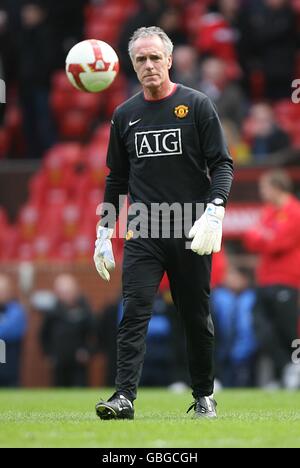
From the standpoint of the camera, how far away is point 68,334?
56.0 ft

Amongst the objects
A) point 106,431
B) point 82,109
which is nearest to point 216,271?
point 82,109

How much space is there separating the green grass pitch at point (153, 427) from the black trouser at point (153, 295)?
0.35m

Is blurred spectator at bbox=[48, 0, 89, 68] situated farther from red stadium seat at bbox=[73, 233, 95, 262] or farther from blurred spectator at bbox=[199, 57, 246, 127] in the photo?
red stadium seat at bbox=[73, 233, 95, 262]

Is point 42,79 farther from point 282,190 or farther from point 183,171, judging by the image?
point 183,171

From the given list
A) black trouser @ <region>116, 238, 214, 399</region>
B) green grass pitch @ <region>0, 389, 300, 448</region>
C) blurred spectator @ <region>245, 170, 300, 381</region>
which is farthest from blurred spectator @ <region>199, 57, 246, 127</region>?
black trouser @ <region>116, 238, 214, 399</region>

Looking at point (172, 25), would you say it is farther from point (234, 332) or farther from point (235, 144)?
point (234, 332)

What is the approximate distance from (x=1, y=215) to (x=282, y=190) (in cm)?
664

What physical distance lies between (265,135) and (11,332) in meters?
4.34

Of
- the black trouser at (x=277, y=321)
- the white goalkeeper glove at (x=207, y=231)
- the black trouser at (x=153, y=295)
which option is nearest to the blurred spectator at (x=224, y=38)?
the black trouser at (x=277, y=321)

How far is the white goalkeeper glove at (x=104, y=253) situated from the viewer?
28.4 ft

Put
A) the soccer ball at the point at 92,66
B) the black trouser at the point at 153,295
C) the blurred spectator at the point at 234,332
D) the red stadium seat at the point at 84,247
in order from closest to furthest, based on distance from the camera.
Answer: the black trouser at the point at 153,295, the soccer ball at the point at 92,66, the blurred spectator at the point at 234,332, the red stadium seat at the point at 84,247

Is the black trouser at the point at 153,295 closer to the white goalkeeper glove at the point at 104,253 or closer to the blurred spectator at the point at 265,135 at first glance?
the white goalkeeper glove at the point at 104,253

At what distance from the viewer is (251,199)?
1670cm

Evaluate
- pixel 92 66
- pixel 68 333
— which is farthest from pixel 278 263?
pixel 92 66
